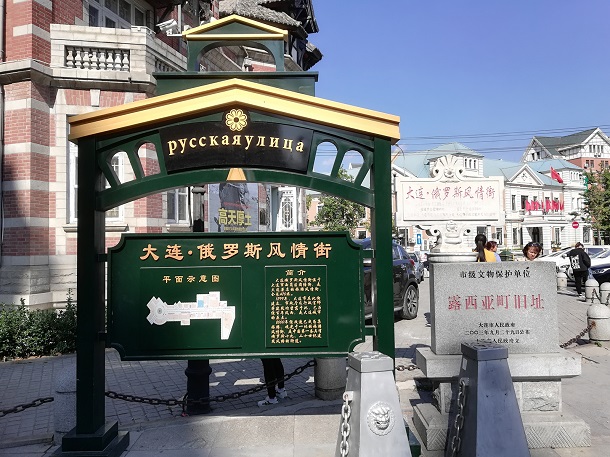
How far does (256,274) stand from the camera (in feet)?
13.5

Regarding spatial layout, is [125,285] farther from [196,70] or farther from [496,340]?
[496,340]

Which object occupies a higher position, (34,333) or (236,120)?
(236,120)

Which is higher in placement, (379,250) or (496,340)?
(379,250)

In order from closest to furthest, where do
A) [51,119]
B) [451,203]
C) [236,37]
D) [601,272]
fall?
Result: 1. [236,37]
2. [451,203]
3. [51,119]
4. [601,272]

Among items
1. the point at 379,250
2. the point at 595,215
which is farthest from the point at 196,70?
the point at 595,215

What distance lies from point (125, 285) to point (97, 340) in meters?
0.56

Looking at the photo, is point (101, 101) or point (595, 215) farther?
point (595, 215)

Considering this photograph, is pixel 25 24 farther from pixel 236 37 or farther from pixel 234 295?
pixel 234 295

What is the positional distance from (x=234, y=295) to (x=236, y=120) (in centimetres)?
159

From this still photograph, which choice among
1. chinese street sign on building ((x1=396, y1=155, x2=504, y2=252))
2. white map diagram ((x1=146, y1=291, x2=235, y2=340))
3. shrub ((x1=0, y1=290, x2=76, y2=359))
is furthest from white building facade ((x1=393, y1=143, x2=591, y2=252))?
white map diagram ((x1=146, y1=291, x2=235, y2=340))

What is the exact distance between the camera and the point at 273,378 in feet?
17.9

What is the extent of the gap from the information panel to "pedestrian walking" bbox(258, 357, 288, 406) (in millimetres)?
1274

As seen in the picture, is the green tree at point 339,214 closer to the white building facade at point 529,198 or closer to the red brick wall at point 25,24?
the white building facade at point 529,198

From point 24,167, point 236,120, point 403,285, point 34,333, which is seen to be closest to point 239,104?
point 236,120
